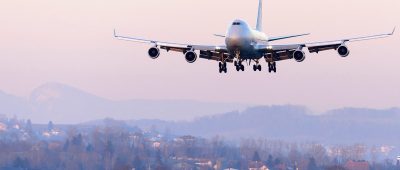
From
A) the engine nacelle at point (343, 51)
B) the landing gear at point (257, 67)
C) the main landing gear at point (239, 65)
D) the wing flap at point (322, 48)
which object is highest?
the wing flap at point (322, 48)

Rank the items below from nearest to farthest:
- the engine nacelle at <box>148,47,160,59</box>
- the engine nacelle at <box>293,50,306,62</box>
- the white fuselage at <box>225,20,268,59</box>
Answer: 1. the white fuselage at <box>225,20,268,59</box>
2. the engine nacelle at <box>293,50,306,62</box>
3. the engine nacelle at <box>148,47,160,59</box>

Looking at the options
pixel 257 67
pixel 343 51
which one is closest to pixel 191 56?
pixel 257 67

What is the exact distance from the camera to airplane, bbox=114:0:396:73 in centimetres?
11469

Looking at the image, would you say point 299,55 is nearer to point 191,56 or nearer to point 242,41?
point 242,41

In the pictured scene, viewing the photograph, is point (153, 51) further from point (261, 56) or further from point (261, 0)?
point (261, 0)

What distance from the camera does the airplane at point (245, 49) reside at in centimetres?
11469

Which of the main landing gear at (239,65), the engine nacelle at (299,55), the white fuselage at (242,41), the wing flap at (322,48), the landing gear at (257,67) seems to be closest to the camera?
the white fuselage at (242,41)

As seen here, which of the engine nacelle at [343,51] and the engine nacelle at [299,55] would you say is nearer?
the engine nacelle at [343,51]

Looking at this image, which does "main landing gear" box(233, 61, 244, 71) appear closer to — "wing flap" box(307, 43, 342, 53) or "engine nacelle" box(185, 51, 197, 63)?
"engine nacelle" box(185, 51, 197, 63)

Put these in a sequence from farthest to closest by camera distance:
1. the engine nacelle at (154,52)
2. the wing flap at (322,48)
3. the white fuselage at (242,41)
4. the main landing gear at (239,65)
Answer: the main landing gear at (239,65) < the engine nacelle at (154,52) < the wing flap at (322,48) < the white fuselage at (242,41)

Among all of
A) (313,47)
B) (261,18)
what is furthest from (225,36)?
(261,18)

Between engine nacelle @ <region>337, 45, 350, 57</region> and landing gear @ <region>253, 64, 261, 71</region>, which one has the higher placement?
engine nacelle @ <region>337, 45, 350, 57</region>

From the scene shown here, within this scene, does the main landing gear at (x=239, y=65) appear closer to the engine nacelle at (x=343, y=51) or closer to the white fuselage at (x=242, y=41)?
the white fuselage at (x=242, y=41)

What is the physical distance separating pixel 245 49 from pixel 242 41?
120 cm
